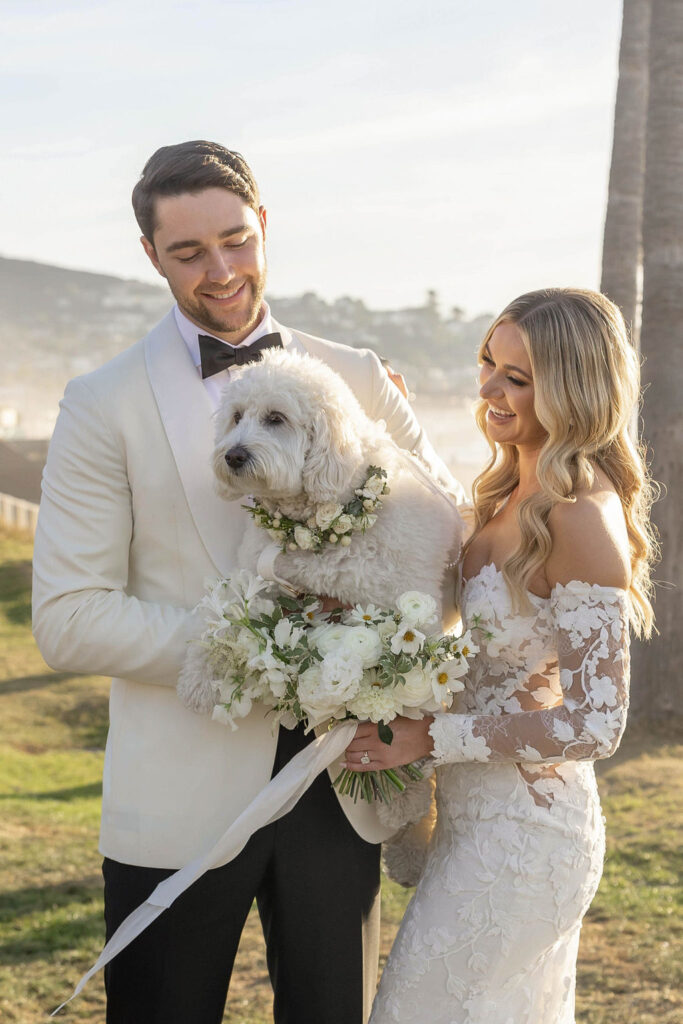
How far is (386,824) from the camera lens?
3188 millimetres

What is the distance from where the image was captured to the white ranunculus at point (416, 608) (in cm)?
281

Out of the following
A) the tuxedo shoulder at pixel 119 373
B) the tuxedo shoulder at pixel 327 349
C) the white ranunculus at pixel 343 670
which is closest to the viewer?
the white ranunculus at pixel 343 670

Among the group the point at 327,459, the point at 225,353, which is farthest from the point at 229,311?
the point at 327,459

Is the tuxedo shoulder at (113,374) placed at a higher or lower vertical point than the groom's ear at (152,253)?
lower

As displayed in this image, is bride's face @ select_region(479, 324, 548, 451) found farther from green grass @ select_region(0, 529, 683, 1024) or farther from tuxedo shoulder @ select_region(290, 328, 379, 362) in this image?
green grass @ select_region(0, 529, 683, 1024)

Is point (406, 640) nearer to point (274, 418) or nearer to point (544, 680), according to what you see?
point (544, 680)

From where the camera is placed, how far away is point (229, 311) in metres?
3.30

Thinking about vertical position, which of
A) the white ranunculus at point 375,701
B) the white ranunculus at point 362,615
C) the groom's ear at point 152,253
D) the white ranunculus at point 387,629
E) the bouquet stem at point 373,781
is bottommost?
the bouquet stem at point 373,781

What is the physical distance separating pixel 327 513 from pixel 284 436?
26 centimetres

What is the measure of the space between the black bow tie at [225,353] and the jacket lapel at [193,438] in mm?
54

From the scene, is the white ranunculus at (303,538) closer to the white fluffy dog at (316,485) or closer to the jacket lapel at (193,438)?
the white fluffy dog at (316,485)

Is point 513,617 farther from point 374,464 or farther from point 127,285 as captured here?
point 127,285

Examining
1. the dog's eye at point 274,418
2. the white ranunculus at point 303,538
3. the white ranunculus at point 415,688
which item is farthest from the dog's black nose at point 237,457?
the white ranunculus at point 415,688

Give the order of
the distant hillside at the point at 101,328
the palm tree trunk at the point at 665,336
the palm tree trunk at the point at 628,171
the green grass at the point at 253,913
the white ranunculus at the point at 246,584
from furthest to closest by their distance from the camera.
Answer: the distant hillside at the point at 101,328, the palm tree trunk at the point at 628,171, the palm tree trunk at the point at 665,336, the green grass at the point at 253,913, the white ranunculus at the point at 246,584
